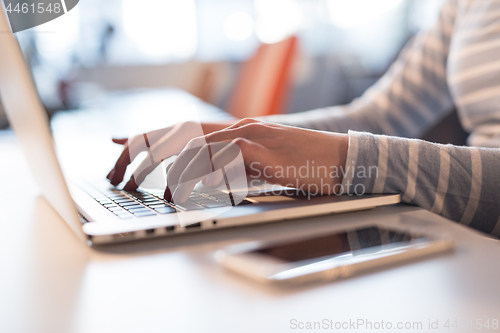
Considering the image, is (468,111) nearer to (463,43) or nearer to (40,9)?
(463,43)

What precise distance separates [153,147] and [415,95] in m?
0.70

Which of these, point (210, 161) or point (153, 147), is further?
point (153, 147)

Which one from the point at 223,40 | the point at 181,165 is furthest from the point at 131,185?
the point at 223,40

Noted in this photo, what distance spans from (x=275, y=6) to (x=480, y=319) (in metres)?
4.51

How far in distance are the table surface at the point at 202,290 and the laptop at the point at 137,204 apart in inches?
0.5

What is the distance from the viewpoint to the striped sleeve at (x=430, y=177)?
0.45 meters

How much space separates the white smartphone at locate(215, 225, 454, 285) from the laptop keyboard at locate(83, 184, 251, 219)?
100 millimetres

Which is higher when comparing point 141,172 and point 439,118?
point 141,172

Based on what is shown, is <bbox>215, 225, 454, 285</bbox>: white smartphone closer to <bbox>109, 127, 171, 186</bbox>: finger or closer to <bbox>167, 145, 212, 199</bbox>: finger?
<bbox>167, 145, 212, 199</bbox>: finger

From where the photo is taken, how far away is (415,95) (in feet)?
3.14

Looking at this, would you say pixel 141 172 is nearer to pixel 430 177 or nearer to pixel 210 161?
pixel 210 161

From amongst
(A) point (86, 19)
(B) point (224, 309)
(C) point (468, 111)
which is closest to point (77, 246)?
(B) point (224, 309)

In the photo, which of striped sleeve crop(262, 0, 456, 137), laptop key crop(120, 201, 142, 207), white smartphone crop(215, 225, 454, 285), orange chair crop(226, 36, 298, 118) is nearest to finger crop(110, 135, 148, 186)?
laptop key crop(120, 201, 142, 207)

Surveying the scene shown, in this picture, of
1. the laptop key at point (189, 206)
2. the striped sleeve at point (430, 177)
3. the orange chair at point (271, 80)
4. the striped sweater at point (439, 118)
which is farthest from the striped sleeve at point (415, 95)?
the orange chair at point (271, 80)
